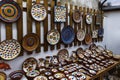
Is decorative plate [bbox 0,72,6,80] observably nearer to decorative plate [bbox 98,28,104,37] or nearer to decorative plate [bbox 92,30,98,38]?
decorative plate [bbox 92,30,98,38]

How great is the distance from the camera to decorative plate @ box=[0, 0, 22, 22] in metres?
1.75

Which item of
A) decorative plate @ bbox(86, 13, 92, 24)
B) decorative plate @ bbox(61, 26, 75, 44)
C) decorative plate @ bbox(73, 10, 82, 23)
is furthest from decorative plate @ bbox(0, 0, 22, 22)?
decorative plate @ bbox(86, 13, 92, 24)

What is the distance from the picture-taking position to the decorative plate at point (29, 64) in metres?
2.09

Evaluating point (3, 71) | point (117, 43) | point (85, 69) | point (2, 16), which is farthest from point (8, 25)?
point (117, 43)

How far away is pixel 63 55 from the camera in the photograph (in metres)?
2.74

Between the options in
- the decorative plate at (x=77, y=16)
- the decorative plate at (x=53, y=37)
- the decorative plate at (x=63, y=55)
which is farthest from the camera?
the decorative plate at (x=77, y=16)

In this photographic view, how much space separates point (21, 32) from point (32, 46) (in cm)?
30

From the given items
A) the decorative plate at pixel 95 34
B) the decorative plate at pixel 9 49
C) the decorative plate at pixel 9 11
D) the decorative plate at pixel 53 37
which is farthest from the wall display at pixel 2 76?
the decorative plate at pixel 95 34

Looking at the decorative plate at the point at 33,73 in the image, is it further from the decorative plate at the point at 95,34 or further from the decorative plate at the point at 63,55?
the decorative plate at the point at 95,34

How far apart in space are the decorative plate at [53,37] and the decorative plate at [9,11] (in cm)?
69

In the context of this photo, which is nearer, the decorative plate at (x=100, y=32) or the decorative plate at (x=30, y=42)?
the decorative plate at (x=30, y=42)

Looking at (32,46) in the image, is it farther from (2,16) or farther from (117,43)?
(117,43)

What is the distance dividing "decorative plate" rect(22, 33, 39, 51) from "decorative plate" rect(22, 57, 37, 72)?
19 centimetres

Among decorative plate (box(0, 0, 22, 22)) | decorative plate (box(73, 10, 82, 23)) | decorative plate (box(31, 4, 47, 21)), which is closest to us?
decorative plate (box(0, 0, 22, 22))
